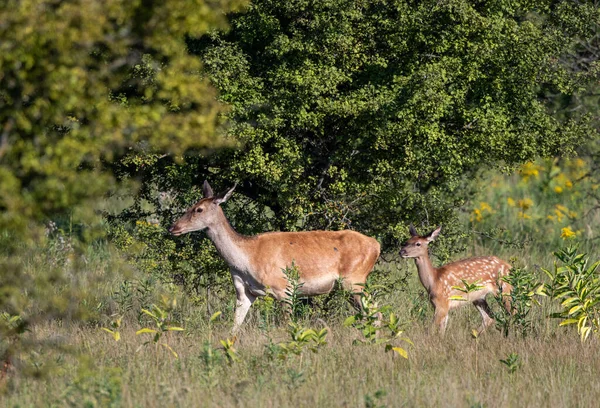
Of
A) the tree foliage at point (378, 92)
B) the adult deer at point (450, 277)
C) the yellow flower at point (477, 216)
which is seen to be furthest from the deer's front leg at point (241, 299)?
the yellow flower at point (477, 216)

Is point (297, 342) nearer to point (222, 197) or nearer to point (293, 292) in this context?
point (293, 292)

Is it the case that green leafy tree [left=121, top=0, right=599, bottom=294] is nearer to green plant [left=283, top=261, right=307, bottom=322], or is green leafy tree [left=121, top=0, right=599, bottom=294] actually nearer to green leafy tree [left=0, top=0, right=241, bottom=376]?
green plant [left=283, top=261, right=307, bottom=322]

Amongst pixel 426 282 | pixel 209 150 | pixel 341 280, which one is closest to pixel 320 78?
pixel 209 150

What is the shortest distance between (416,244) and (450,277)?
0.63m

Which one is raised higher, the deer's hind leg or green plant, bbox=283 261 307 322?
green plant, bbox=283 261 307 322

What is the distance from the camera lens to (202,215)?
11234mm

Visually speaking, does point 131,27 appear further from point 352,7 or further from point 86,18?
point 352,7

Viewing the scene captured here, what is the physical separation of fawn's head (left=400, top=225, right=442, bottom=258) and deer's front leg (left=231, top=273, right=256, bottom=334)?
1.90 metres

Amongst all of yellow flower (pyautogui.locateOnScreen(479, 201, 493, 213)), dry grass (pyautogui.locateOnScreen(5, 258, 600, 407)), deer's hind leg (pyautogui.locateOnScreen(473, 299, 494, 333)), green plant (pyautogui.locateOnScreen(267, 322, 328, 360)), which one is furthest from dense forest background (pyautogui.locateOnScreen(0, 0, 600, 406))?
yellow flower (pyautogui.locateOnScreen(479, 201, 493, 213))

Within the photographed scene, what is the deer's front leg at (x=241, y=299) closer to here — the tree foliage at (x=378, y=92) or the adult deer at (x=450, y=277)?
the tree foliage at (x=378, y=92)

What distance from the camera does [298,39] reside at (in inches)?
419

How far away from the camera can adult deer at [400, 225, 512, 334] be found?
452 inches

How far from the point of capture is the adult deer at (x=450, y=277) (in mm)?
11477

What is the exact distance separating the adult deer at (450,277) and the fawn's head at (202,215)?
2280mm
